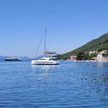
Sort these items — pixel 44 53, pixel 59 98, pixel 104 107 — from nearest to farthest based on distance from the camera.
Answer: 1. pixel 104 107
2. pixel 59 98
3. pixel 44 53

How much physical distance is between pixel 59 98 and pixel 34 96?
3.37 m

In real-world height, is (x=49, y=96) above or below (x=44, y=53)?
below

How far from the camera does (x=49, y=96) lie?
137 ft

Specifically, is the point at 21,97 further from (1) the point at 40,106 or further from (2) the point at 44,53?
(2) the point at 44,53

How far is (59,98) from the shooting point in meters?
40.0

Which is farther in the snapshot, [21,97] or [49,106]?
[21,97]

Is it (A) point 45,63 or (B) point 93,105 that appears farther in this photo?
(A) point 45,63

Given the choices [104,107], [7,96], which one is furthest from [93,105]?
[7,96]

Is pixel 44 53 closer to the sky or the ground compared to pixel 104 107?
closer to the sky

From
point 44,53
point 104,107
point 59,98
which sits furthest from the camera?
point 44,53

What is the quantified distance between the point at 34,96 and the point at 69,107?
8619mm

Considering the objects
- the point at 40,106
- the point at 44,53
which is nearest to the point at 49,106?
the point at 40,106

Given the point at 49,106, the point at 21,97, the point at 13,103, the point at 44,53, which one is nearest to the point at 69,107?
the point at 49,106

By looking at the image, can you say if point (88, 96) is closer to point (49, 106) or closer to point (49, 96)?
point (49, 96)
